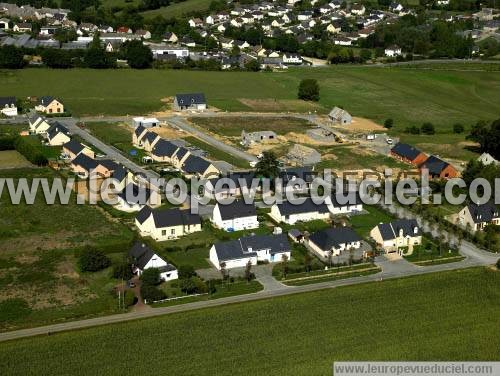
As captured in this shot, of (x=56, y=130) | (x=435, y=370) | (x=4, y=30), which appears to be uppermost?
(x=4, y=30)

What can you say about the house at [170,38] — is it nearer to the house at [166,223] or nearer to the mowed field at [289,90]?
the mowed field at [289,90]

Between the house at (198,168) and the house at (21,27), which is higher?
the house at (21,27)

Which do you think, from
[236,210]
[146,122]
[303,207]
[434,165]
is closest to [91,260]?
[236,210]

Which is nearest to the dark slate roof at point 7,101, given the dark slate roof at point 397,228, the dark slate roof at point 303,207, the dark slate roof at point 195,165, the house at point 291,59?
the dark slate roof at point 195,165

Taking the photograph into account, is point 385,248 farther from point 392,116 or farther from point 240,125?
point 392,116

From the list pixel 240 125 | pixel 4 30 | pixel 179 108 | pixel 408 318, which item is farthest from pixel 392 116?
pixel 4 30

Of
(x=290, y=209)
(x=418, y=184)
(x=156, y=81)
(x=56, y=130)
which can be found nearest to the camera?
(x=290, y=209)

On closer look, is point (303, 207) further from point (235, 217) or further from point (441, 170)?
point (441, 170)
